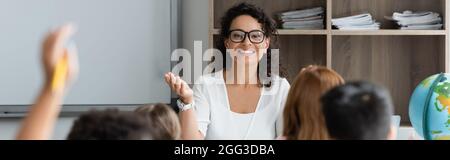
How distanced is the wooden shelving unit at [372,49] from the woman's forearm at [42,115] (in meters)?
2.47

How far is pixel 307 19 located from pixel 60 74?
2.52 metres

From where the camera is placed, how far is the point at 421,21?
3125 millimetres

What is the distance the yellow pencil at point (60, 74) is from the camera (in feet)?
2.44

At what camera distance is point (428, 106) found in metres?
1.87

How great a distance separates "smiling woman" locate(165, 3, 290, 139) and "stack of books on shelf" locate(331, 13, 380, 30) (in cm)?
94

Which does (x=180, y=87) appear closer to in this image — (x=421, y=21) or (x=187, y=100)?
(x=187, y=100)

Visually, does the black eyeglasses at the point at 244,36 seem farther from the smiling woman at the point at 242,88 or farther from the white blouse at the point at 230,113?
the white blouse at the point at 230,113

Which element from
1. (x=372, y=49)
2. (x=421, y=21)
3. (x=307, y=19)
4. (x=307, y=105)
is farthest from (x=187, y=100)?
(x=372, y=49)

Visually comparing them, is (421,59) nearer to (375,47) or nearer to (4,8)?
(375,47)

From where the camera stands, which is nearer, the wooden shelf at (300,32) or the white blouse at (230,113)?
the white blouse at (230,113)

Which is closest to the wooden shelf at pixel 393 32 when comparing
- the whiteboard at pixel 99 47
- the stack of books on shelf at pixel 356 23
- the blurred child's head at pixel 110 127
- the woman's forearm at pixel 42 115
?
the stack of books on shelf at pixel 356 23

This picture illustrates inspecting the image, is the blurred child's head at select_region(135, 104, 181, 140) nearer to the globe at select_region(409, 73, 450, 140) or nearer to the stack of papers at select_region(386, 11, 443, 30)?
the globe at select_region(409, 73, 450, 140)

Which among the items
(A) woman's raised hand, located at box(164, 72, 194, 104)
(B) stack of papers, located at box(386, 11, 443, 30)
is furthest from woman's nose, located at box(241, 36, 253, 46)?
(B) stack of papers, located at box(386, 11, 443, 30)

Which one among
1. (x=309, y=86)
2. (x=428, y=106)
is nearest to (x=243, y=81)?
(x=428, y=106)
